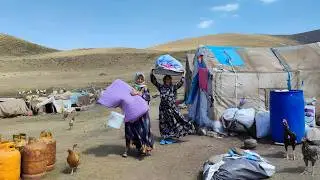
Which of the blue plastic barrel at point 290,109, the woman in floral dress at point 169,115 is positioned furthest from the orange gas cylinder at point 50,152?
the blue plastic barrel at point 290,109

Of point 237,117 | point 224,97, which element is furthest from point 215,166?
point 224,97

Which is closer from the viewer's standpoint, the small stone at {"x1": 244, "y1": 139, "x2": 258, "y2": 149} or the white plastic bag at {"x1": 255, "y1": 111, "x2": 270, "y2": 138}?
the small stone at {"x1": 244, "y1": 139, "x2": 258, "y2": 149}

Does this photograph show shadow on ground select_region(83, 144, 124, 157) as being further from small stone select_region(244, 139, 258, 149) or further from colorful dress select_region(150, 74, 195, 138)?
small stone select_region(244, 139, 258, 149)

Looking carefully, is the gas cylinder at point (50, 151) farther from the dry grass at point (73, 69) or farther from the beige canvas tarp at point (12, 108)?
the dry grass at point (73, 69)

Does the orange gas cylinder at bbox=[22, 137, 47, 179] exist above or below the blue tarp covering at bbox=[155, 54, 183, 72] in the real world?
below

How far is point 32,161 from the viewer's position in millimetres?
7492

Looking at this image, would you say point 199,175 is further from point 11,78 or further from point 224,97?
point 11,78

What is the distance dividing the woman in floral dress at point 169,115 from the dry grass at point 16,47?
5598 cm

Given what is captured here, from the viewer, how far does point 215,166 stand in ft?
23.5

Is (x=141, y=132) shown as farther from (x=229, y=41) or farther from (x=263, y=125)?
(x=229, y=41)

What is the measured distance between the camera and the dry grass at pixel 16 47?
2510 inches

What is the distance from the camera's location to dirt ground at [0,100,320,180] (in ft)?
25.3

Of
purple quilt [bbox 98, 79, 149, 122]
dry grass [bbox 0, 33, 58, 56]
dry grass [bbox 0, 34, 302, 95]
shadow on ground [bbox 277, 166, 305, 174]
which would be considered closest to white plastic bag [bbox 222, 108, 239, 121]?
purple quilt [bbox 98, 79, 149, 122]

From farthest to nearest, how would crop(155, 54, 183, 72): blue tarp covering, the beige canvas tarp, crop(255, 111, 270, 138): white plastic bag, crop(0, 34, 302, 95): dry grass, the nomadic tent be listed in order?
crop(0, 34, 302, 95): dry grass < the beige canvas tarp < the nomadic tent < crop(255, 111, 270, 138): white plastic bag < crop(155, 54, 183, 72): blue tarp covering
